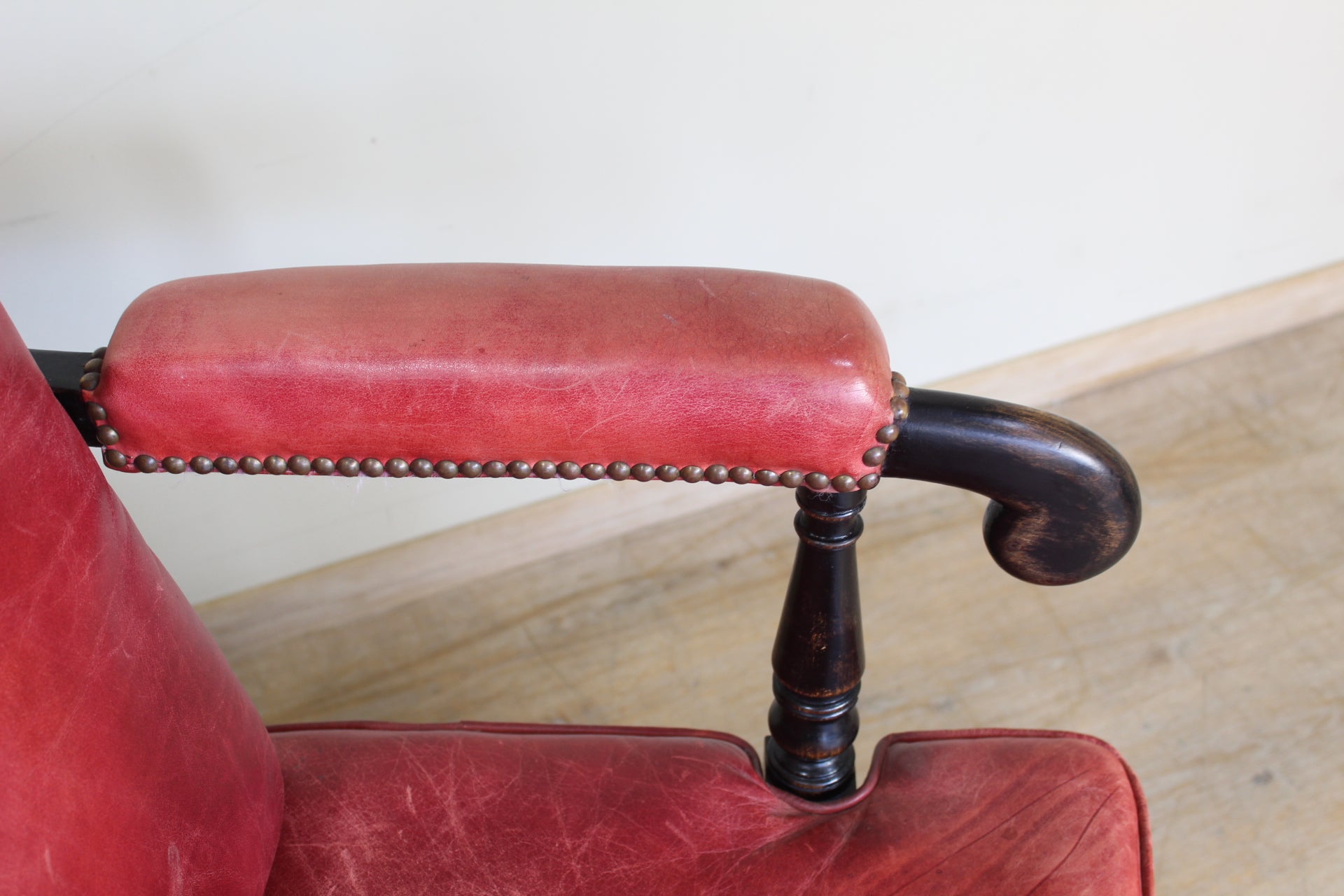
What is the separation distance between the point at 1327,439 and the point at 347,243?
1219 millimetres

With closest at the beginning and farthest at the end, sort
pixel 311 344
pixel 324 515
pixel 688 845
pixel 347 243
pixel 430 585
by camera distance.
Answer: pixel 311 344 → pixel 688 845 → pixel 347 243 → pixel 324 515 → pixel 430 585

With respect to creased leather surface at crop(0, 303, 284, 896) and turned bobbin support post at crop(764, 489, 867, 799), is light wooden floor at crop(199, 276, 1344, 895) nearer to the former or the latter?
turned bobbin support post at crop(764, 489, 867, 799)

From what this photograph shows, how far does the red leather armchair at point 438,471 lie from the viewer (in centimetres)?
46

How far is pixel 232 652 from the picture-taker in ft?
3.97

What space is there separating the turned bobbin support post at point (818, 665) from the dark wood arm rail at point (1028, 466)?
8cm

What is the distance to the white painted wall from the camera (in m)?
0.82

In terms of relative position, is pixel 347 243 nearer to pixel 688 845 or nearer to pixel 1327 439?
pixel 688 845

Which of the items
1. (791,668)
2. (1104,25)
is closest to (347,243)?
(791,668)

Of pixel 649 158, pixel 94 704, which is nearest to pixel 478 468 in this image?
pixel 94 704

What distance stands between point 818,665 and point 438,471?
247mm

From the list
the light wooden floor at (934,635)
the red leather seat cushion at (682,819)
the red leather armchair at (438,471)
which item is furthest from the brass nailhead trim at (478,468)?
the light wooden floor at (934,635)

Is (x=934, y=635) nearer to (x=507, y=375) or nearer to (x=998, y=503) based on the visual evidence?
(x=998, y=503)

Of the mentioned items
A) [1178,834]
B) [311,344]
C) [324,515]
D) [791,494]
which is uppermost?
[311,344]

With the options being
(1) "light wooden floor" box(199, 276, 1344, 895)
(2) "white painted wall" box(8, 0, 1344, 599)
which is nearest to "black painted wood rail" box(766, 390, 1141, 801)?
(2) "white painted wall" box(8, 0, 1344, 599)
